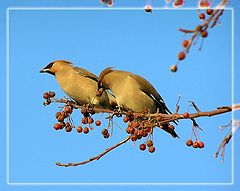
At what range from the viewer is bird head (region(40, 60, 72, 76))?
544 centimetres

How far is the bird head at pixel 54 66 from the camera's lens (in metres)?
5.44

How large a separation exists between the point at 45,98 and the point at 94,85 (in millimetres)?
1398

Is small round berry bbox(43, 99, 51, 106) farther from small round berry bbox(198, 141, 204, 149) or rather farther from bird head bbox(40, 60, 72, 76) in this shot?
bird head bbox(40, 60, 72, 76)

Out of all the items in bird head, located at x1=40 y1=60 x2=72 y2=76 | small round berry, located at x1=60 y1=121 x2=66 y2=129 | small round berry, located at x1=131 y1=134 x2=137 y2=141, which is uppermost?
bird head, located at x1=40 y1=60 x2=72 y2=76

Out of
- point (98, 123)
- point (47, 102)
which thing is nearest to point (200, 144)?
point (98, 123)

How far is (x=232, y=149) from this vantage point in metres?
3.46

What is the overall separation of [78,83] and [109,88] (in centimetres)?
71

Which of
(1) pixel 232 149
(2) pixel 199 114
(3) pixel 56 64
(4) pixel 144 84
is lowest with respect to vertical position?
(1) pixel 232 149

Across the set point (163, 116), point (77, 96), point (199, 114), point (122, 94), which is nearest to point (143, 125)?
point (163, 116)

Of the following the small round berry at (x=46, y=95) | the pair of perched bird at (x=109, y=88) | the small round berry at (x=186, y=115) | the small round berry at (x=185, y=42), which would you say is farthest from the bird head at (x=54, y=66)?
the small round berry at (x=185, y=42)

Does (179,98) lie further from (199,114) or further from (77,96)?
(77,96)

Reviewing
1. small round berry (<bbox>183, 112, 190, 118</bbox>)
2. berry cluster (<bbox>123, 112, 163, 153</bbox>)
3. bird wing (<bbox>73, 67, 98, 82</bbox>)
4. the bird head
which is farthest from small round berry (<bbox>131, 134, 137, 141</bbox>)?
the bird head

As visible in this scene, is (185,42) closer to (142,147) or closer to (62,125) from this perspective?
(142,147)

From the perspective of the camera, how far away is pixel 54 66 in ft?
17.9
